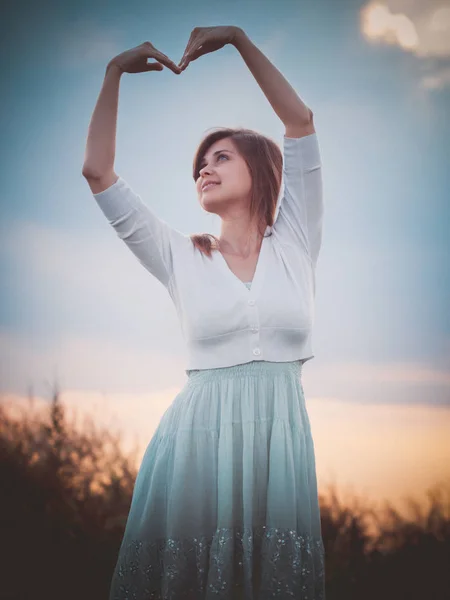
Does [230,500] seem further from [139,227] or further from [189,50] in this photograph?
[189,50]

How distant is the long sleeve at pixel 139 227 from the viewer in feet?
4.26

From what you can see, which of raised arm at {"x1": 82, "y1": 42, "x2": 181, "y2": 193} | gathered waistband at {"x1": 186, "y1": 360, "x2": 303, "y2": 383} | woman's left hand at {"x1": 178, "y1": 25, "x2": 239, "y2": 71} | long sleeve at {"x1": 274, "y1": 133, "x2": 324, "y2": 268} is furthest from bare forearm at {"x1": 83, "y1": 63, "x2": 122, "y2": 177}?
gathered waistband at {"x1": 186, "y1": 360, "x2": 303, "y2": 383}

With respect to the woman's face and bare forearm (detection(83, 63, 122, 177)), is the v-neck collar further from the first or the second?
bare forearm (detection(83, 63, 122, 177))

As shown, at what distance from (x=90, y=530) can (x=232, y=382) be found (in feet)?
4.71

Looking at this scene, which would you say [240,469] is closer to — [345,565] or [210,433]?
[210,433]

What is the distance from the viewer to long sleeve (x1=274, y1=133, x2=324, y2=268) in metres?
1.36

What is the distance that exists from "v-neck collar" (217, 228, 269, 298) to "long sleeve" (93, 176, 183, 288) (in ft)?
0.46

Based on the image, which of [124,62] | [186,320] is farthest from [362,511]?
[124,62]

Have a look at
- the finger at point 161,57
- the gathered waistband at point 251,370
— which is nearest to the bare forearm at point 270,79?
the finger at point 161,57

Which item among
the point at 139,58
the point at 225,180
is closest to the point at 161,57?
the point at 139,58

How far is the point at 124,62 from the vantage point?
1.31 metres

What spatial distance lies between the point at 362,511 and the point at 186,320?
1.40 metres

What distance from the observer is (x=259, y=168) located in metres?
1.46

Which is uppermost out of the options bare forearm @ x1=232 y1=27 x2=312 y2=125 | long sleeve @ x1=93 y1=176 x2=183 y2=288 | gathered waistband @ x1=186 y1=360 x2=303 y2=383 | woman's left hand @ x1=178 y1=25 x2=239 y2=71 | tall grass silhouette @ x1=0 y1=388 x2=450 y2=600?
woman's left hand @ x1=178 y1=25 x2=239 y2=71
